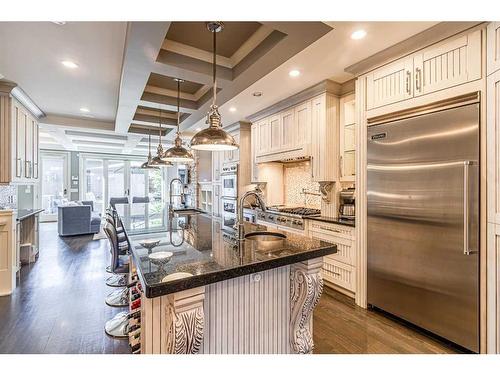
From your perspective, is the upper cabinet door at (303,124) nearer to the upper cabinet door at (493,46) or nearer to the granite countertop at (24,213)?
the upper cabinet door at (493,46)

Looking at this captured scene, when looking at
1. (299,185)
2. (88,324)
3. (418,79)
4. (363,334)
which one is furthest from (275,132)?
(88,324)

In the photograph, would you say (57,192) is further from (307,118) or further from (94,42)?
(307,118)

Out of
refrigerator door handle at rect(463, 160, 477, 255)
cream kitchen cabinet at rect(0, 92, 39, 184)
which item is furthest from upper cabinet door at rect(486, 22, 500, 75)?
cream kitchen cabinet at rect(0, 92, 39, 184)

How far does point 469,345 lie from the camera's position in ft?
6.34

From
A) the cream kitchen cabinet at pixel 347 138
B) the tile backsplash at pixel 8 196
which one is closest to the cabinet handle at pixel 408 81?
the cream kitchen cabinet at pixel 347 138

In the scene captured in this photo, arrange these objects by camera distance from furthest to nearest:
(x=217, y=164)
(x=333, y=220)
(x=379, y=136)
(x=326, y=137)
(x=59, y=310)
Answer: (x=217, y=164) → (x=326, y=137) → (x=333, y=220) → (x=59, y=310) → (x=379, y=136)

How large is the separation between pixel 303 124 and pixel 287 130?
1.16 feet

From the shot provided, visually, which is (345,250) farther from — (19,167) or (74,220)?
(74,220)

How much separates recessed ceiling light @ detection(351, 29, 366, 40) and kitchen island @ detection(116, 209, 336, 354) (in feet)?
5.66

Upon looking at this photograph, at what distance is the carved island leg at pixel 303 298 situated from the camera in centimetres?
163

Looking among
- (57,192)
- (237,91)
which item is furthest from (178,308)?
Answer: (57,192)

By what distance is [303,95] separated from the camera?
3.59 meters

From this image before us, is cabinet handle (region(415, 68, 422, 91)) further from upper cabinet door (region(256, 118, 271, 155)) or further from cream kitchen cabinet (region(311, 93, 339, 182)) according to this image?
upper cabinet door (region(256, 118, 271, 155))

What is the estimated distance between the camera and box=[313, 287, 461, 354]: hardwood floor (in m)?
2.06
